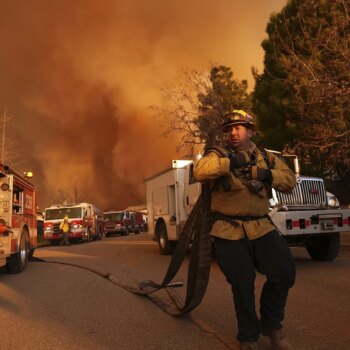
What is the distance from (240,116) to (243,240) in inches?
35.0

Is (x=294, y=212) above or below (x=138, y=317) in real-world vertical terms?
above

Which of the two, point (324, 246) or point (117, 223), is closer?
point (324, 246)

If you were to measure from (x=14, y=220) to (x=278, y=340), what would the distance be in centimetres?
733

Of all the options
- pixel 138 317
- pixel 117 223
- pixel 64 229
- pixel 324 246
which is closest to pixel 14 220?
pixel 138 317

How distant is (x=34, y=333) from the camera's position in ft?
15.6

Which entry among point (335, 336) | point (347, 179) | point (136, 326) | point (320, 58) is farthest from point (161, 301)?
point (347, 179)

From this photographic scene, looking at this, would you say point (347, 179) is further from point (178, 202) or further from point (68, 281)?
point (68, 281)

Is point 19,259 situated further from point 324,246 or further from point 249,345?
point 249,345

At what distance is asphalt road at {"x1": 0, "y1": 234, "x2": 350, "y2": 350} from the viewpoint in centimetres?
425

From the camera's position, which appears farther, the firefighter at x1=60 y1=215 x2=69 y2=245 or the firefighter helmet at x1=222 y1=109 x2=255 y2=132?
the firefighter at x1=60 y1=215 x2=69 y2=245

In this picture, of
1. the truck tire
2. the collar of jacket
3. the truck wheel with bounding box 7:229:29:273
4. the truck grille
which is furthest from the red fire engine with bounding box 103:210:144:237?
the collar of jacket

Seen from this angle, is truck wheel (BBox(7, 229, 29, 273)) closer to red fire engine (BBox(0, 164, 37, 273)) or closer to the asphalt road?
red fire engine (BBox(0, 164, 37, 273))

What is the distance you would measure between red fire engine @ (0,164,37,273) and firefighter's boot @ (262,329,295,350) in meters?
6.44

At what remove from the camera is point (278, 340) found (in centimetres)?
348
